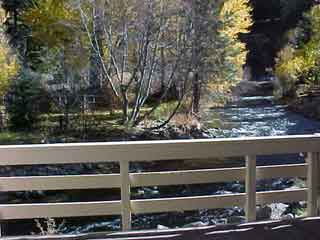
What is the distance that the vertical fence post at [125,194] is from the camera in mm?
2895

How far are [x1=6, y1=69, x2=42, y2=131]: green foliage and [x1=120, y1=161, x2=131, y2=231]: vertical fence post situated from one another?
14.6m

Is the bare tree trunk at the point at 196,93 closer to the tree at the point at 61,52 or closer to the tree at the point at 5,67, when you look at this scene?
the tree at the point at 61,52

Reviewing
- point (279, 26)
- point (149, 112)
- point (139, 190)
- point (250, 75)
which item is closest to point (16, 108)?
point (149, 112)

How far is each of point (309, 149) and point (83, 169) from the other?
9.67 meters

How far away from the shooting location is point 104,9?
17.1 meters

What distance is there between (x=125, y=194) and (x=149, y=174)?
0.19 m

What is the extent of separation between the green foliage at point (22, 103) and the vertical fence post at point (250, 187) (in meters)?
14.7

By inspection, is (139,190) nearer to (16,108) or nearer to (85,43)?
(16,108)

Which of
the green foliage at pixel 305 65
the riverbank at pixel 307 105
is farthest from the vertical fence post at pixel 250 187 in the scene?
the green foliage at pixel 305 65

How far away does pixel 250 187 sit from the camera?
10.1 feet

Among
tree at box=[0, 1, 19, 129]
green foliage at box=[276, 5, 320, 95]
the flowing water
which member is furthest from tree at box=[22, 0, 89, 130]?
green foliage at box=[276, 5, 320, 95]

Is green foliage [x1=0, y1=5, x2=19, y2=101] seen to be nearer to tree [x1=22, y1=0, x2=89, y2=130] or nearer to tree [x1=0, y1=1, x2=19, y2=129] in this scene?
tree [x1=0, y1=1, x2=19, y2=129]

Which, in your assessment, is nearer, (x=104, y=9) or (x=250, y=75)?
(x=104, y=9)

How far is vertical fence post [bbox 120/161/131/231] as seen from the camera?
2895mm
